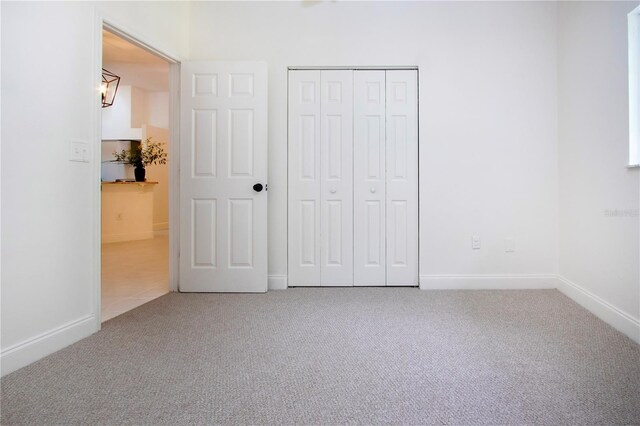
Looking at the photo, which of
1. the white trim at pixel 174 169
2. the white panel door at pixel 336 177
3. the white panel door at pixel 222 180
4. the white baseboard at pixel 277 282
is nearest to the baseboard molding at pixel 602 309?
the white panel door at pixel 336 177

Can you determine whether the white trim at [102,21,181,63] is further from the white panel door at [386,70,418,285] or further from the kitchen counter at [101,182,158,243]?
the kitchen counter at [101,182,158,243]

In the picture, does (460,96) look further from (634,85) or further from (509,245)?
(509,245)

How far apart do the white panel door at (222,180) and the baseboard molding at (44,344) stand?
1.00 m

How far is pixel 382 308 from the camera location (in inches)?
104

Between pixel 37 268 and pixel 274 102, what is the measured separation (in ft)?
7.07

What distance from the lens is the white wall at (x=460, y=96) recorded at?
3105 millimetres

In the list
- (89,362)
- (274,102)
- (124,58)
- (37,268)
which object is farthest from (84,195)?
(124,58)

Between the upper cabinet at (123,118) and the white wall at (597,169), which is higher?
the upper cabinet at (123,118)

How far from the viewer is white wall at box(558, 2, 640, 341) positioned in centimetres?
221

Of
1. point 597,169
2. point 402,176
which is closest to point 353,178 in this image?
point 402,176

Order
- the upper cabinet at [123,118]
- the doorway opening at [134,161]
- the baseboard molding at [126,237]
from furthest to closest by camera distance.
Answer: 1. the upper cabinet at [123,118]
2. the baseboard molding at [126,237]
3. the doorway opening at [134,161]

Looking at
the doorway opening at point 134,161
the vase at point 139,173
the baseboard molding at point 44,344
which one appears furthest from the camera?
the vase at point 139,173

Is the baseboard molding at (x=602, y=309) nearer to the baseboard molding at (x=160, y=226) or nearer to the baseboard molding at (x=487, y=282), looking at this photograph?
the baseboard molding at (x=487, y=282)

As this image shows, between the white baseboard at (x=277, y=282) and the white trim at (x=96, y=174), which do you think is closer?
the white trim at (x=96, y=174)
